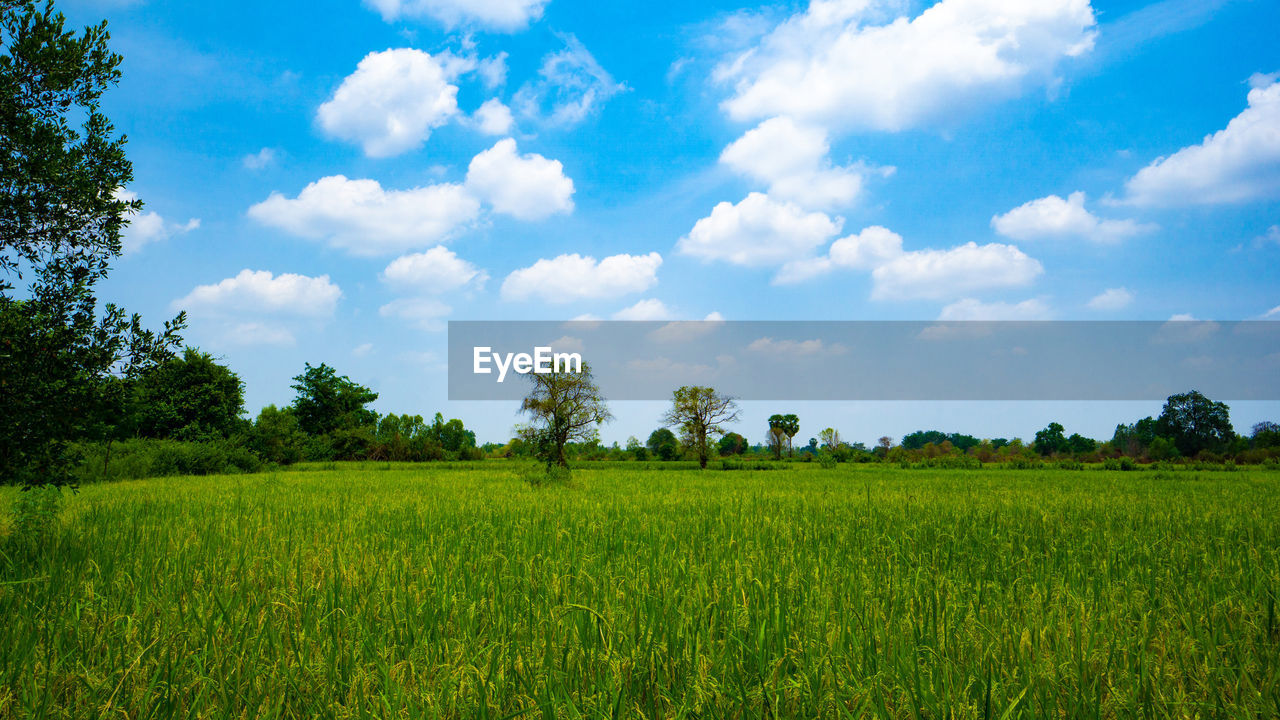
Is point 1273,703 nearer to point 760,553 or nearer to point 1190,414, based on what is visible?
point 760,553

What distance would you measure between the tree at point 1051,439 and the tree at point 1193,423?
15.8 m

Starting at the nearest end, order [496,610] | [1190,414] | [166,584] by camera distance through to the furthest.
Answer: [496,610] → [166,584] → [1190,414]

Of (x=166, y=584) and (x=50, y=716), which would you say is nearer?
(x=50, y=716)

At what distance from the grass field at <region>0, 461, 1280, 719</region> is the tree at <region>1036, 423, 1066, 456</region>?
4893 inches

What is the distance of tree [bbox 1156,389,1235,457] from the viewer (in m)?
83.9

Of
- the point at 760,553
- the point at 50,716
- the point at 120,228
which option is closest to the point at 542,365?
the point at 120,228

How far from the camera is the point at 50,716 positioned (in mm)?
2297

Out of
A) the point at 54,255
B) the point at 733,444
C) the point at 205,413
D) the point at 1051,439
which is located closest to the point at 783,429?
the point at 733,444

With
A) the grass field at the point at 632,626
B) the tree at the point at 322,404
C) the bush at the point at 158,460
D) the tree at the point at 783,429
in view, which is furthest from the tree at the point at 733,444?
the grass field at the point at 632,626

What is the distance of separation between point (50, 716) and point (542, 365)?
26567 millimetres

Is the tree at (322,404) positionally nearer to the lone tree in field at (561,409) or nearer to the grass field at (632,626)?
the lone tree in field at (561,409)

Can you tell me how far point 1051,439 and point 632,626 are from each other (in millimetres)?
137659

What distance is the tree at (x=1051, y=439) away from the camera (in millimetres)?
104500

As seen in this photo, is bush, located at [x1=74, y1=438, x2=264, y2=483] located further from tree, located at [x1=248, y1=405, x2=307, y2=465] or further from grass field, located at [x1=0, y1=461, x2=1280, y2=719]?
grass field, located at [x1=0, y1=461, x2=1280, y2=719]
